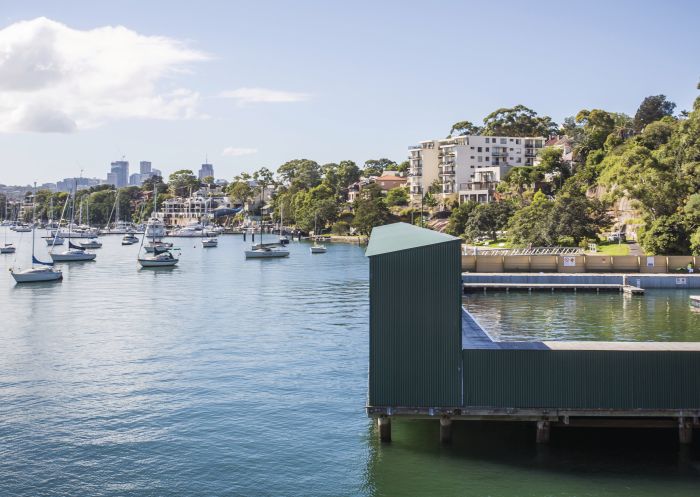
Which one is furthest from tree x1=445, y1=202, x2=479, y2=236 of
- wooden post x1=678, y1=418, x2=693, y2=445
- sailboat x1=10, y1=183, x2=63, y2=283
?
wooden post x1=678, y1=418, x2=693, y2=445

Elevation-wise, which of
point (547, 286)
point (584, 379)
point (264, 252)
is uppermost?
point (264, 252)

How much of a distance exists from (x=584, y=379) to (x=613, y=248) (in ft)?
247

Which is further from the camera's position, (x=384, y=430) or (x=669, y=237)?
(x=669, y=237)

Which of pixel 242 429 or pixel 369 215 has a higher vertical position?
pixel 369 215

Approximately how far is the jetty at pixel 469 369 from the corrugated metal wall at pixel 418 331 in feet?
0.12

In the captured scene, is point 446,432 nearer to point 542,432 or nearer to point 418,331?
point 542,432

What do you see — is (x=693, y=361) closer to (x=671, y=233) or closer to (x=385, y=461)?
(x=385, y=461)

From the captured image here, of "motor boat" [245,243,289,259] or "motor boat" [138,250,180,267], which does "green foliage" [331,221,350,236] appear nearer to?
"motor boat" [245,243,289,259]

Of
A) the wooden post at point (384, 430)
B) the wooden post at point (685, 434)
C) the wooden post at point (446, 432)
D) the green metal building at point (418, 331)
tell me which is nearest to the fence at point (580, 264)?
the wooden post at point (685, 434)

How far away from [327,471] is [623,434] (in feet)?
38.3

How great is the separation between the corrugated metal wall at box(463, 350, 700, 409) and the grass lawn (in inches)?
2753

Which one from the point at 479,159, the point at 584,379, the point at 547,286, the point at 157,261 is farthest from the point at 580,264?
the point at 479,159

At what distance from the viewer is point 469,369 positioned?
2650 centimetres

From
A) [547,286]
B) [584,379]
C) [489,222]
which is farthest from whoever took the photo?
[489,222]
